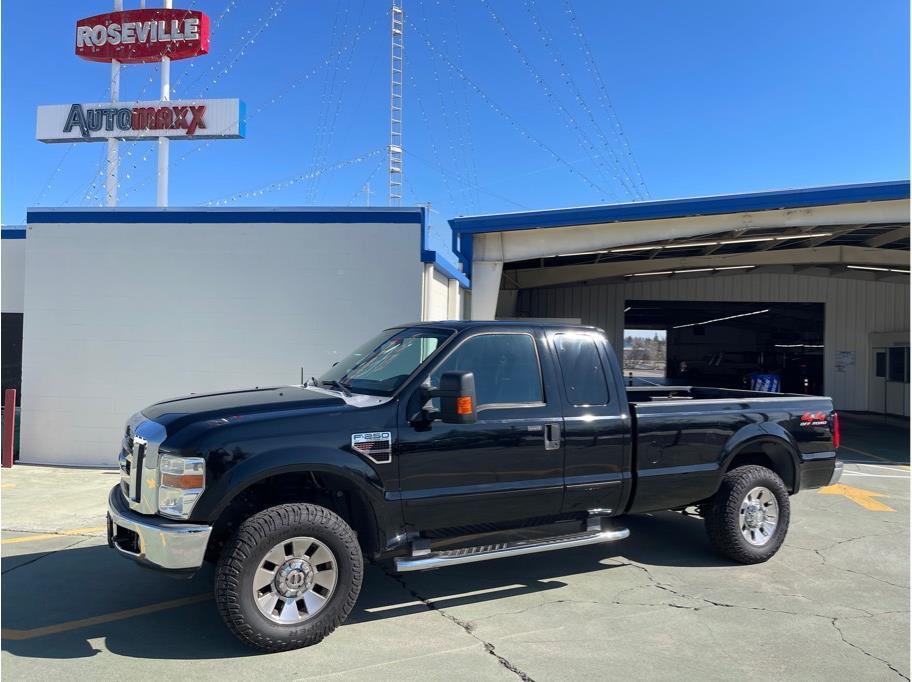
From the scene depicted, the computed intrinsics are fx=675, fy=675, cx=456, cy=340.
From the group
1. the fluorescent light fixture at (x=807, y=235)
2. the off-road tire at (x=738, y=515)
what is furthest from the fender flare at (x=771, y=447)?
the fluorescent light fixture at (x=807, y=235)

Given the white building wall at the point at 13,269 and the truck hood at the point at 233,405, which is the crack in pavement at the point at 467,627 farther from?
the white building wall at the point at 13,269

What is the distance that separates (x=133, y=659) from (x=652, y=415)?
152 inches

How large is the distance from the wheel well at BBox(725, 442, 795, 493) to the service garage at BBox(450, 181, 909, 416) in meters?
2.07

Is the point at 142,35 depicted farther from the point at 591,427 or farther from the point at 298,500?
the point at 591,427

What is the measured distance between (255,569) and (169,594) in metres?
A: 1.46

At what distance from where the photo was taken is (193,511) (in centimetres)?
386

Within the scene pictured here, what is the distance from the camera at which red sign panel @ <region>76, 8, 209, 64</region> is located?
54.4 ft

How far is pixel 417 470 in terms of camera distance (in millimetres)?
4344

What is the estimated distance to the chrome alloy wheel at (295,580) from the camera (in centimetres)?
397

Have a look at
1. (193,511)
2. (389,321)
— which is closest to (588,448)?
(193,511)

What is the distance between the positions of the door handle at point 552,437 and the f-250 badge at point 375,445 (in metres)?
1.17

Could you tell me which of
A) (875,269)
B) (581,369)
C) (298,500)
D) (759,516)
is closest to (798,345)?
(875,269)

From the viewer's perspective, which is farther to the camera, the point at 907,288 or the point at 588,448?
the point at 907,288

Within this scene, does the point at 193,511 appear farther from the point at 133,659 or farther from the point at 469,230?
the point at 469,230
